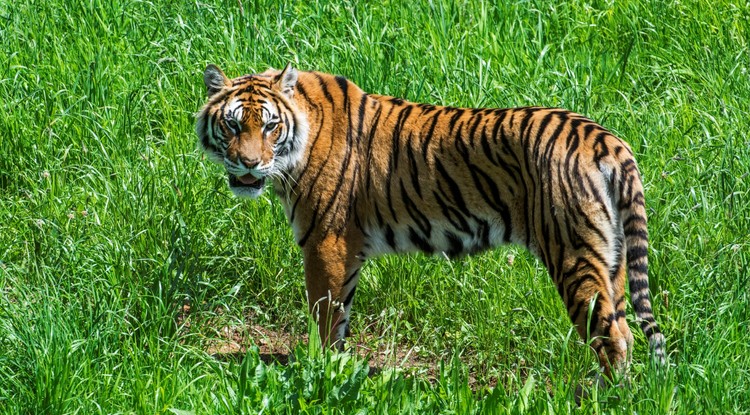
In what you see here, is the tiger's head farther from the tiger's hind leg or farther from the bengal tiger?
the tiger's hind leg

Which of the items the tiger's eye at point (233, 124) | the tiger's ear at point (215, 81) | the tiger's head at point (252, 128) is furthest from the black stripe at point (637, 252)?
the tiger's ear at point (215, 81)

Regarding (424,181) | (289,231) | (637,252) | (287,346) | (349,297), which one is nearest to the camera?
(637,252)

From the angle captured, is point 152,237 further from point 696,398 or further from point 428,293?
point 696,398

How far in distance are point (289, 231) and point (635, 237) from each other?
1.93 meters

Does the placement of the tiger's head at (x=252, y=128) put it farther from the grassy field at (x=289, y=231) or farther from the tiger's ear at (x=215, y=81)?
the grassy field at (x=289, y=231)

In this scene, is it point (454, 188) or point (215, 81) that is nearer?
point (454, 188)

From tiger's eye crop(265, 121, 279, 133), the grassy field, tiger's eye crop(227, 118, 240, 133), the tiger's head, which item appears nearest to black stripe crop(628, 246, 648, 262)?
the grassy field

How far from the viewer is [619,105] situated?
6.25 m

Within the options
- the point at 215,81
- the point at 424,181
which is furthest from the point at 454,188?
the point at 215,81

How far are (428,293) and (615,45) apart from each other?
8.25 feet

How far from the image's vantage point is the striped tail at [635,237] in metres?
4.26

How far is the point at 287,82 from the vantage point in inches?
199

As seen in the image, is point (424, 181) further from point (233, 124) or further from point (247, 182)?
point (233, 124)

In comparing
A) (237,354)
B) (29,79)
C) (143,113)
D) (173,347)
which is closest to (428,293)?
(237,354)
